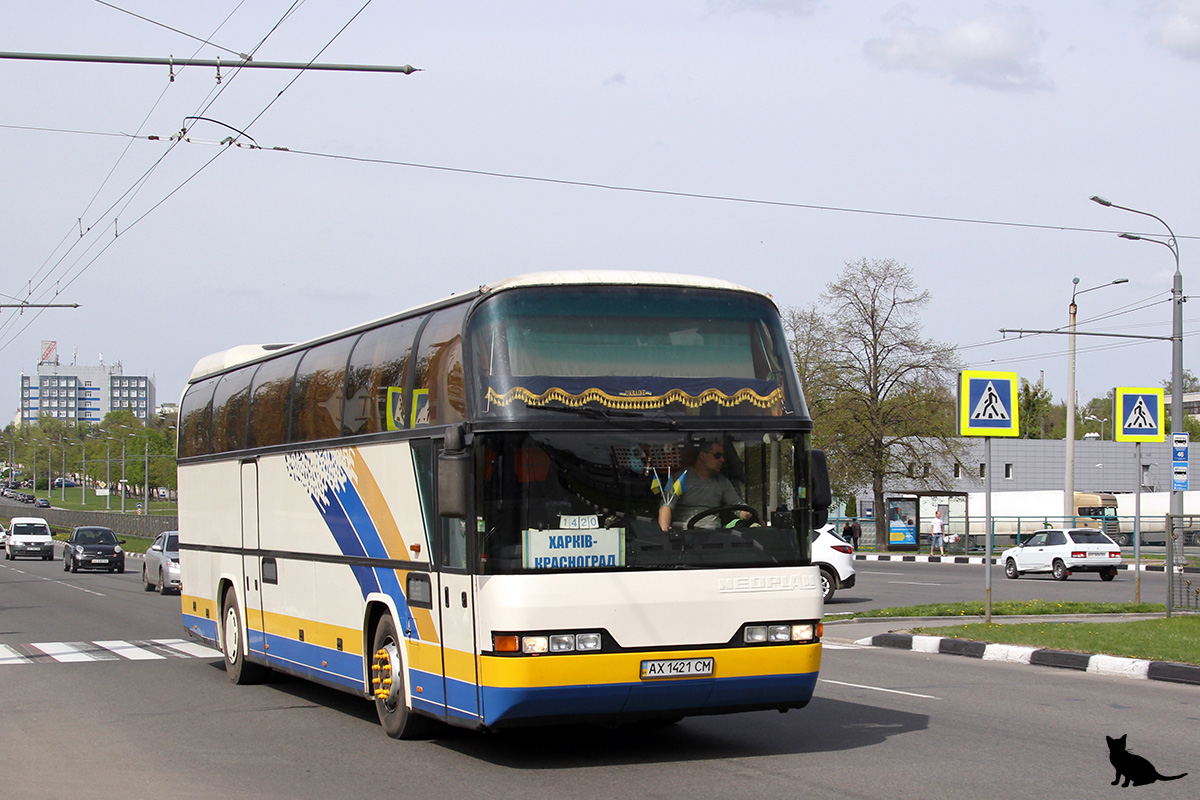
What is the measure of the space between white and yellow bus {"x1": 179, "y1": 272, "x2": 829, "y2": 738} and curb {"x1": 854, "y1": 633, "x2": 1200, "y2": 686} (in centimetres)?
657

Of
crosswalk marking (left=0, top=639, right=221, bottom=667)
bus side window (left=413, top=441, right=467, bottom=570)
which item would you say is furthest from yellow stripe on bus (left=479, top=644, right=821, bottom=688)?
crosswalk marking (left=0, top=639, right=221, bottom=667)

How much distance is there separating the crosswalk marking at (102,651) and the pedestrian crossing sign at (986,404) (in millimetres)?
10098

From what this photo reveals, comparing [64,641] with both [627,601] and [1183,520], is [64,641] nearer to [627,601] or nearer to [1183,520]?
[627,601]

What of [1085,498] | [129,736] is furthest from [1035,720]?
[1085,498]

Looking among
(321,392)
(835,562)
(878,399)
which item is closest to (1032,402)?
(878,399)

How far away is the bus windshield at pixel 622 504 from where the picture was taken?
7.90 m

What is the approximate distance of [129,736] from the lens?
32.6 feet

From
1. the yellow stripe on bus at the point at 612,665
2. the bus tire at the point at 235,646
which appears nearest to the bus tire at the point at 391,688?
the yellow stripe on bus at the point at 612,665

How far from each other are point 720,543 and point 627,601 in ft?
2.56

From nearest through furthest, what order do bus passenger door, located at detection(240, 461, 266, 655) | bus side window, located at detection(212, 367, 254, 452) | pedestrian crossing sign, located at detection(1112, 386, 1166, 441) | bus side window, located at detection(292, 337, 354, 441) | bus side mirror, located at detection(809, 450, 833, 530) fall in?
1. bus side mirror, located at detection(809, 450, 833, 530)
2. bus side window, located at detection(292, 337, 354, 441)
3. bus passenger door, located at detection(240, 461, 266, 655)
4. bus side window, located at detection(212, 367, 254, 452)
5. pedestrian crossing sign, located at detection(1112, 386, 1166, 441)

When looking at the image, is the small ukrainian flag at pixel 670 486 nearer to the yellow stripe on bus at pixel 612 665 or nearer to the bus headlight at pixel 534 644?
the yellow stripe on bus at pixel 612 665

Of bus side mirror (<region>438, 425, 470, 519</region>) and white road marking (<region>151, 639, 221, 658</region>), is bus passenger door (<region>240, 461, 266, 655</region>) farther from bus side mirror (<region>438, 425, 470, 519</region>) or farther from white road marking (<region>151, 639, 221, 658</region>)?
bus side mirror (<region>438, 425, 470, 519</region>)

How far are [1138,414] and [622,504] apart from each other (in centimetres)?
1373

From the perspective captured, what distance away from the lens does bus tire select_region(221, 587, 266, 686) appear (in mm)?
13406
